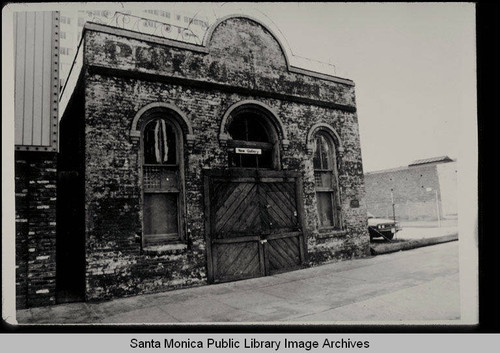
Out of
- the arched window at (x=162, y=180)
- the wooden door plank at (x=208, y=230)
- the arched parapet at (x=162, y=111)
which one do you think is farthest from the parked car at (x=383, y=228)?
the arched parapet at (x=162, y=111)

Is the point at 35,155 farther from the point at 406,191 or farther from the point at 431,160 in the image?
the point at 431,160

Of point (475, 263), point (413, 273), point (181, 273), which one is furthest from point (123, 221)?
point (413, 273)

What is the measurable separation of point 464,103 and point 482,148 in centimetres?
63

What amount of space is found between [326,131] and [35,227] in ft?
25.1

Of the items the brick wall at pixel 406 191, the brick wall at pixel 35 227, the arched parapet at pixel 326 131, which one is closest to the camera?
the brick wall at pixel 35 227

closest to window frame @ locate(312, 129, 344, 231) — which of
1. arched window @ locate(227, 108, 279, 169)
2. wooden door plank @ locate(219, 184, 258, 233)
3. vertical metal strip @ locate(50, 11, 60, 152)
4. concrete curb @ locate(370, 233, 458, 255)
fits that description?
arched window @ locate(227, 108, 279, 169)

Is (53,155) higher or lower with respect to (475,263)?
higher

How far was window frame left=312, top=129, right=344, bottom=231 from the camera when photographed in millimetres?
9586

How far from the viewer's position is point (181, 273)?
6.98m

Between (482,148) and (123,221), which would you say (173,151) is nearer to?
(123,221)

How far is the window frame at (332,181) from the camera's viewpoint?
9.59 m

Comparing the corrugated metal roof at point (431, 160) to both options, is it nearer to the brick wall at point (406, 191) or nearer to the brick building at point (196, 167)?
the brick wall at point (406, 191)

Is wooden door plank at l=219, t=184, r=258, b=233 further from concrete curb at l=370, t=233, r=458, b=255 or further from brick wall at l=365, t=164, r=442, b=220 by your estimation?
brick wall at l=365, t=164, r=442, b=220

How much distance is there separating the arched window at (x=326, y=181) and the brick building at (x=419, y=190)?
51.2 feet
